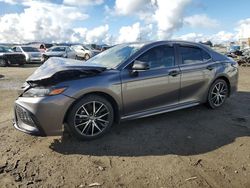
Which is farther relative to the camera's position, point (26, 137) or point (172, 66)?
point (172, 66)

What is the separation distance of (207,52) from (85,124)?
3210 millimetres

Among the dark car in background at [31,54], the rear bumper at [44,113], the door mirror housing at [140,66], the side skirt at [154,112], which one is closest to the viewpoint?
the rear bumper at [44,113]

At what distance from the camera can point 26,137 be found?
15.3 feet

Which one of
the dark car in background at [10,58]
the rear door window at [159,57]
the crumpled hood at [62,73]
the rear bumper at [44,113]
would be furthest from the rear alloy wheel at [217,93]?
the dark car in background at [10,58]

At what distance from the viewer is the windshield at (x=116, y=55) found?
495 centimetres

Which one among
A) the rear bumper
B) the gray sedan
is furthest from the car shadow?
the rear bumper

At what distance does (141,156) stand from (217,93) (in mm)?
2965

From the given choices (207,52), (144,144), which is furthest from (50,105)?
(207,52)

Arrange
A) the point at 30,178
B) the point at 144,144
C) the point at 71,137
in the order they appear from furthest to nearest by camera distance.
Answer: the point at 71,137
the point at 144,144
the point at 30,178

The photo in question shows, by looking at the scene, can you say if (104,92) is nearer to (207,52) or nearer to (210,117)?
(210,117)

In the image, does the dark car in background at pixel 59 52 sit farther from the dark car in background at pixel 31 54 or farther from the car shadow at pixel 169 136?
the car shadow at pixel 169 136

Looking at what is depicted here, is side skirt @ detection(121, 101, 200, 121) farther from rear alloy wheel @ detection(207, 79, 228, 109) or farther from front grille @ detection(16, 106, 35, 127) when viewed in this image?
front grille @ detection(16, 106, 35, 127)

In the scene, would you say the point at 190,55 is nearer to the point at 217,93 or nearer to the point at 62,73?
the point at 217,93

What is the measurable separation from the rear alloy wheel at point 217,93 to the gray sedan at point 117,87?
0.9 inches
